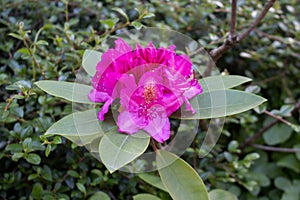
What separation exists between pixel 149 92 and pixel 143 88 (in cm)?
1

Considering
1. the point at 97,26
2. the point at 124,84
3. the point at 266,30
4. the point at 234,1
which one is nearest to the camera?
the point at 124,84

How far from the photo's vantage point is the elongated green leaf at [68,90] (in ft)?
2.53

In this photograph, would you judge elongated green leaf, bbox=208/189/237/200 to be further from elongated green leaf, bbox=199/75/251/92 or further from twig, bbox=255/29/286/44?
twig, bbox=255/29/286/44

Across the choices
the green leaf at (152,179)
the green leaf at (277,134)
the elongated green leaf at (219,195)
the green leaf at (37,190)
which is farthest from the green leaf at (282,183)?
the green leaf at (37,190)

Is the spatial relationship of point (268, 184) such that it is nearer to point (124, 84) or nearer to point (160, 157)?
point (160, 157)

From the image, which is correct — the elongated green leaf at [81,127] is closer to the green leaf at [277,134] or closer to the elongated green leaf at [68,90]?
the elongated green leaf at [68,90]

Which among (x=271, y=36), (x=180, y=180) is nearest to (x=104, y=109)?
(x=180, y=180)

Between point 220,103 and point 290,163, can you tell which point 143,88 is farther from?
point 290,163

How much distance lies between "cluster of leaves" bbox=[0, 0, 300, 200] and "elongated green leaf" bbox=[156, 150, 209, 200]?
21 cm

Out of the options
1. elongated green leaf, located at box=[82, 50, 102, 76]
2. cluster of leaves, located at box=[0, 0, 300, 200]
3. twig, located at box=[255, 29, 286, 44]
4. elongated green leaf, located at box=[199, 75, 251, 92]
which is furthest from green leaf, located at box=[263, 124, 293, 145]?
elongated green leaf, located at box=[82, 50, 102, 76]

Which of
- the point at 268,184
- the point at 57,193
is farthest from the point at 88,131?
the point at 268,184

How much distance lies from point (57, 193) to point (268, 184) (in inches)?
35.7

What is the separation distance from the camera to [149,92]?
718 mm

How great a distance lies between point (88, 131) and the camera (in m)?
0.71
